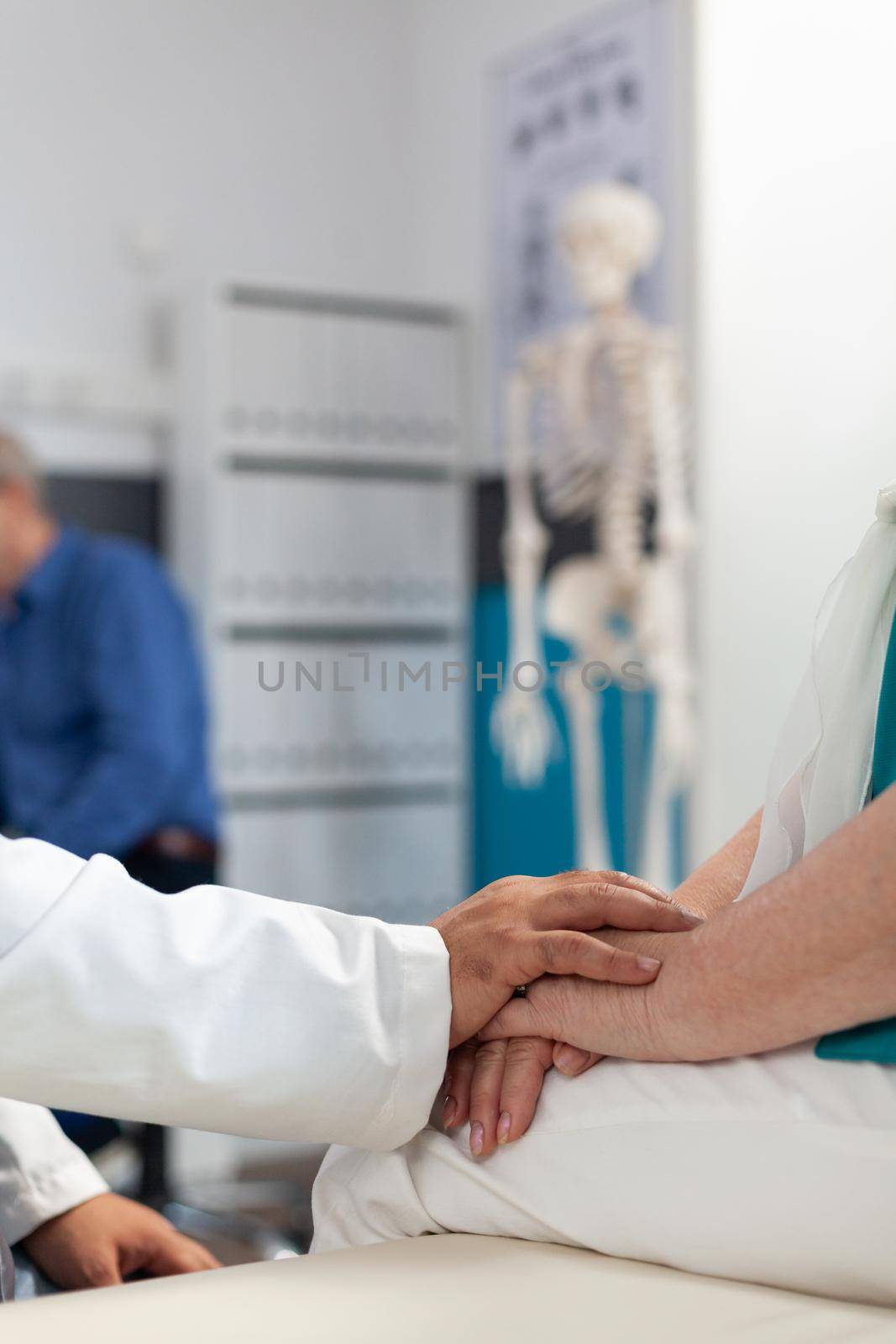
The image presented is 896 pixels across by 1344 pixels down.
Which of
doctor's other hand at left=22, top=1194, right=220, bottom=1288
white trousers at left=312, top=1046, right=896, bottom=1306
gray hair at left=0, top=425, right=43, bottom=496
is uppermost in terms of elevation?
gray hair at left=0, top=425, right=43, bottom=496

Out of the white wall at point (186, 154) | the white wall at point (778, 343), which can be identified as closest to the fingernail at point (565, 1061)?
the white wall at point (778, 343)

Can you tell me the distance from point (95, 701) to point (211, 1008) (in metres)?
2.14

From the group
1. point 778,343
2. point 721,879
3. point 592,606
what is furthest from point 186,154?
point 721,879

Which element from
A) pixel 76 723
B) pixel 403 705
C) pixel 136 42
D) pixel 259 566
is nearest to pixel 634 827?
pixel 403 705

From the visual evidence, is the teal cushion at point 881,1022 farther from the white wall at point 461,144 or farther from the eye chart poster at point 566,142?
the white wall at point 461,144

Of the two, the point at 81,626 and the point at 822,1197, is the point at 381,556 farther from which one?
the point at 822,1197

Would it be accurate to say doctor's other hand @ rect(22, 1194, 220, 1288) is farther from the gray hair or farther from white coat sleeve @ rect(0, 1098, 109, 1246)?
the gray hair

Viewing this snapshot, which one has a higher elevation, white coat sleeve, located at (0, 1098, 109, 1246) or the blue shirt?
the blue shirt

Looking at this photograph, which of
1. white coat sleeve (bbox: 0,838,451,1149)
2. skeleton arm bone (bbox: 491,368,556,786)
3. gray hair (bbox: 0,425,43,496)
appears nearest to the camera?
white coat sleeve (bbox: 0,838,451,1149)

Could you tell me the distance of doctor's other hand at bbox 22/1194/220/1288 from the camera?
3.60 ft

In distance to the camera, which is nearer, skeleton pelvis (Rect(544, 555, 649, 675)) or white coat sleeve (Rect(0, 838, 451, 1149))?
white coat sleeve (Rect(0, 838, 451, 1149))

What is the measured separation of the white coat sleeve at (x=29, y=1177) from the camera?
110cm

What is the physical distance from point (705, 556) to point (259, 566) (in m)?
2.03

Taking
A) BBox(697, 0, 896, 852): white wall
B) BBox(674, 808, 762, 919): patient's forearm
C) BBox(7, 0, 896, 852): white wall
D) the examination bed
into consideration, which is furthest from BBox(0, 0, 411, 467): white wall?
the examination bed
